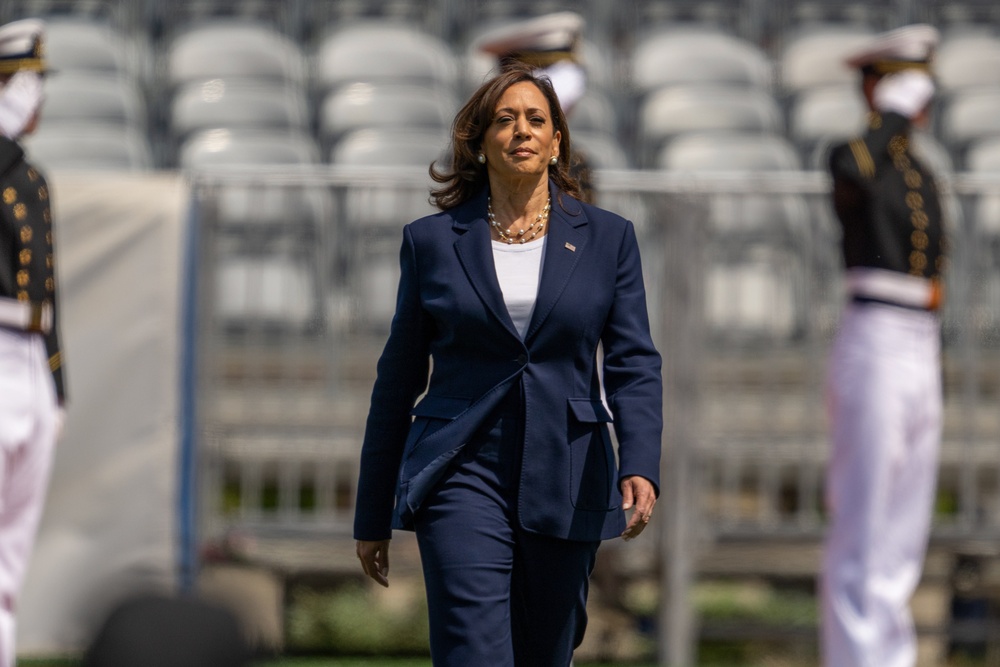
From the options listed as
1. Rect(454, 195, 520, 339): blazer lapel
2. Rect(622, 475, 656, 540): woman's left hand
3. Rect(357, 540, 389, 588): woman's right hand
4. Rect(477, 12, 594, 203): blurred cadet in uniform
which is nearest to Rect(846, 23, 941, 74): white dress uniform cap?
Rect(477, 12, 594, 203): blurred cadet in uniform

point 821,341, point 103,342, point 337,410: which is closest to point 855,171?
point 821,341

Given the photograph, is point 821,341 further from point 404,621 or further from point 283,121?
point 283,121

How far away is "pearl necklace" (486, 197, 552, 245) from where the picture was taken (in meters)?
3.60

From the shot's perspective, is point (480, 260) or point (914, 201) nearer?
point (480, 260)

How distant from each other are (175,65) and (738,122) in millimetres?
3450

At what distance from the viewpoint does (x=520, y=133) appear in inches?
138

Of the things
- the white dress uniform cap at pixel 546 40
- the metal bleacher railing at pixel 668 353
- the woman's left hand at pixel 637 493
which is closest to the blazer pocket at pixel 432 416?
the woman's left hand at pixel 637 493

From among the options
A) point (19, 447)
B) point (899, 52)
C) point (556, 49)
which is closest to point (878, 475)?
point (899, 52)

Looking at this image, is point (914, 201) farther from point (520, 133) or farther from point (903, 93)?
point (520, 133)

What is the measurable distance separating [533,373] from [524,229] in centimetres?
33

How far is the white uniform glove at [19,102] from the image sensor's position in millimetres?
5207

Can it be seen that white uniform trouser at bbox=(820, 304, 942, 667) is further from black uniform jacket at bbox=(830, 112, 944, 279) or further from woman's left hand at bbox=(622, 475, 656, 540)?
woman's left hand at bbox=(622, 475, 656, 540)

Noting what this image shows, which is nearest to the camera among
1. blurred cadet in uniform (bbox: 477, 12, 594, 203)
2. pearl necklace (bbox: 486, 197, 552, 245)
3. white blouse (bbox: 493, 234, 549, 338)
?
white blouse (bbox: 493, 234, 549, 338)

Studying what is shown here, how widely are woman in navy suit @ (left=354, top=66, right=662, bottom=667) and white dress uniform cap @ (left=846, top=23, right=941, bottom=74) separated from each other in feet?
8.14
